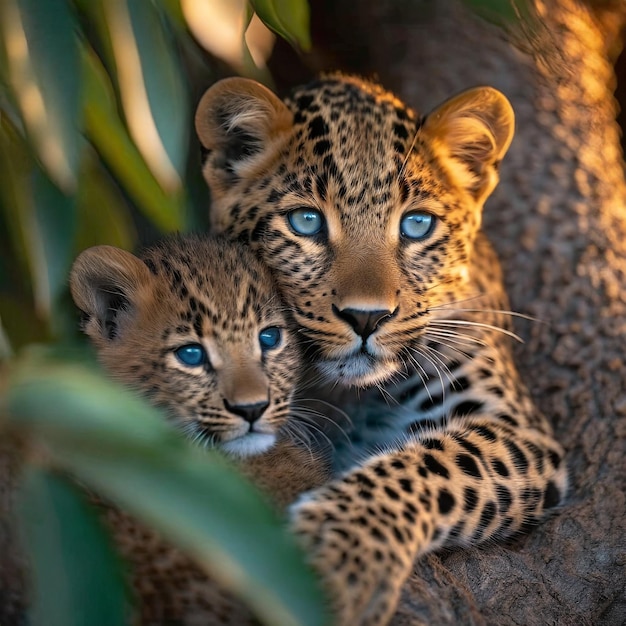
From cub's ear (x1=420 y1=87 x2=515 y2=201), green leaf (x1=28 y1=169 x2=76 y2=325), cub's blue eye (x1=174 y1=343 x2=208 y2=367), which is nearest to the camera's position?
green leaf (x1=28 y1=169 x2=76 y2=325)

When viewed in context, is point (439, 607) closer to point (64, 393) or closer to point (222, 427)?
point (222, 427)

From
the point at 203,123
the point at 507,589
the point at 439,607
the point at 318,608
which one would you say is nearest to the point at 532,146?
the point at 203,123

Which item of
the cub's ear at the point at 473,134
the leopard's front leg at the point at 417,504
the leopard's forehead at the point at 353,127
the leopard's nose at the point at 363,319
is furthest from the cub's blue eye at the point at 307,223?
the leopard's front leg at the point at 417,504

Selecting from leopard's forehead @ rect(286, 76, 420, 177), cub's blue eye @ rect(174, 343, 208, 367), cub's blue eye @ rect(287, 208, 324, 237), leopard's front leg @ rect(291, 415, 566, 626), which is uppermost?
leopard's forehead @ rect(286, 76, 420, 177)

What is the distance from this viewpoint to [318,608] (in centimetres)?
150

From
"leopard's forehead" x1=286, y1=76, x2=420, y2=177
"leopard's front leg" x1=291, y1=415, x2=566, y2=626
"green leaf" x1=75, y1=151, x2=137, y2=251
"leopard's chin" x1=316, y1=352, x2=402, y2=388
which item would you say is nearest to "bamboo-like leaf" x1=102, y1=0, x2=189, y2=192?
"green leaf" x1=75, y1=151, x2=137, y2=251

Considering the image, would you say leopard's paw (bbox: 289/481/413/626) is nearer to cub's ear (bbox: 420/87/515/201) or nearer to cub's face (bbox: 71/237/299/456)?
cub's face (bbox: 71/237/299/456)

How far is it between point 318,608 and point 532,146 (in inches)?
117

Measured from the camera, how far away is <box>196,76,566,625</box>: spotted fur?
254cm

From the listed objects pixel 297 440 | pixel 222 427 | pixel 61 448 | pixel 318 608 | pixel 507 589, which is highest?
pixel 61 448

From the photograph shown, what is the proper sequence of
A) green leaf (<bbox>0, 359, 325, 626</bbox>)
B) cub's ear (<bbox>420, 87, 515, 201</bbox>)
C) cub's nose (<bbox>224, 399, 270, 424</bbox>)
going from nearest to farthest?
green leaf (<bbox>0, 359, 325, 626</bbox>), cub's nose (<bbox>224, 399, 270, 424</bbox>), cub's ear (<bbox>420, 87, 515, 201</bbox>)

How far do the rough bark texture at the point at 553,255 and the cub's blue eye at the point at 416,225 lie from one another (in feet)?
1.91

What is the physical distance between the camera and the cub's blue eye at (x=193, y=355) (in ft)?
8.02

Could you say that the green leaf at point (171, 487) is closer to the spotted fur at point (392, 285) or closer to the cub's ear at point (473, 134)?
the spotted fur at point (392, 285)
